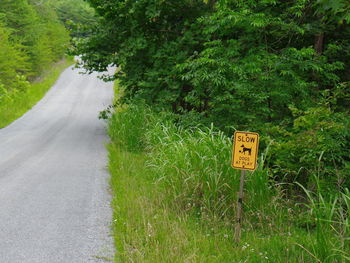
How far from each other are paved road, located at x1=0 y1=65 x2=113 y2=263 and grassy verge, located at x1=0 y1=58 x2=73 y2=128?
2.33 meters

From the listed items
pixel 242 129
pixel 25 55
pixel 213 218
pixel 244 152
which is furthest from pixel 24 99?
pixel 244 152

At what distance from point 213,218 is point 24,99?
62.2 feet

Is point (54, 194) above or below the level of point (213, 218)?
below

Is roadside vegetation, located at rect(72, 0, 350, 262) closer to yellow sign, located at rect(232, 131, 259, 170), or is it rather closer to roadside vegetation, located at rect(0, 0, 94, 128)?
yellow sign, located at rect(232, 131, 259, 170)

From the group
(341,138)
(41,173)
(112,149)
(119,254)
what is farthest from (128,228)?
(112,149)

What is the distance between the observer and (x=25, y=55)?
25.0 metres

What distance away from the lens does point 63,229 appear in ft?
14.9

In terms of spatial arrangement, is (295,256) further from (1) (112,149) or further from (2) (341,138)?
(1) (112,149)

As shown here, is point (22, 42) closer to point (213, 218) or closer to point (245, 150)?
point (213, 218)

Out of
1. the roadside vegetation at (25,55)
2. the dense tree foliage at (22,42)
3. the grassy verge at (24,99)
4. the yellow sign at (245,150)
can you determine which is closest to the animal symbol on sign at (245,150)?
the yellow sign at (245,150)

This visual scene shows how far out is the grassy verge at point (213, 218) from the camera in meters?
3.40

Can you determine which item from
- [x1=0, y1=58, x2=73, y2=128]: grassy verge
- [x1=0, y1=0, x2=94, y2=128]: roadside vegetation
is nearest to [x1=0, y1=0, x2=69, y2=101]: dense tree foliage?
[x1=0, y1=0, x2=94, y2=128]: roadside vegetation

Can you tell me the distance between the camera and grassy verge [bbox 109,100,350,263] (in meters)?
3.40

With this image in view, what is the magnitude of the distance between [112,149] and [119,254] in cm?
541
